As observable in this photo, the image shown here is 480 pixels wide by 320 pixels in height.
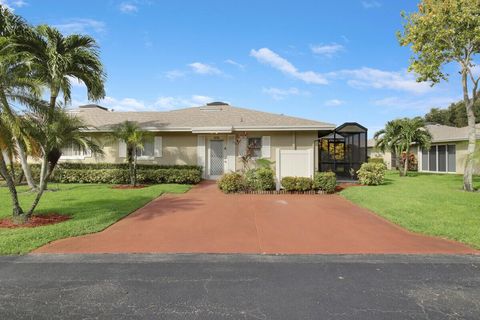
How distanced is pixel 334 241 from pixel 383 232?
4.92 feet

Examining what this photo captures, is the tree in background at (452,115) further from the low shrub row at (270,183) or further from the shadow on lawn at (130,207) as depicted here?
the shadow on lawn at (130,207)

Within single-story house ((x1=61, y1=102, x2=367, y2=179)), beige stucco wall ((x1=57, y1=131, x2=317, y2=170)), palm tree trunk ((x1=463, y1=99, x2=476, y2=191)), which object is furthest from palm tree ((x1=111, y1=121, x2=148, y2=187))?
palm tree trunk ((x1=463, y1=99, x2=476, y2=191))

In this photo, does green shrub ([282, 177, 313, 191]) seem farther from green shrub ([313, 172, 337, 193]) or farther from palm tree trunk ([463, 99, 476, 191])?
palm tree trunk ([463, 99, 476, 191])

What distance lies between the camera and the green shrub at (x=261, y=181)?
12711 millimetres

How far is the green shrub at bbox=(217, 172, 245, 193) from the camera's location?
12531mm

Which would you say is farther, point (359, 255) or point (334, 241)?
point (334, 241)

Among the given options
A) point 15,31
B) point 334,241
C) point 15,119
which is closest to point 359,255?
point 334,241

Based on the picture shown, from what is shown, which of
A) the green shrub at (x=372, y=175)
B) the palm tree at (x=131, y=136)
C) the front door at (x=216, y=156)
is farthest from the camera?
the front door at (x=216, y=156)

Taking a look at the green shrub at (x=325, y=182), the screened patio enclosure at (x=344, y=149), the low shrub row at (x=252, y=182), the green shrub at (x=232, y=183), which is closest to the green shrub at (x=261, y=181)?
the low shrub row at (x=252, y=182)

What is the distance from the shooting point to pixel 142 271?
15.3 feet

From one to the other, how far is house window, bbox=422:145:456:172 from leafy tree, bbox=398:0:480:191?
10.5 metres

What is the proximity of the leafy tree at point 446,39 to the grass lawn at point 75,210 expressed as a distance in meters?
12.4

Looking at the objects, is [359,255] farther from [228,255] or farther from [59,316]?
[59,316]

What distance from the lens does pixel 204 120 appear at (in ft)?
57.4
